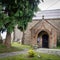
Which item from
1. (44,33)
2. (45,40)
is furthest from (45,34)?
Result: (45,40)

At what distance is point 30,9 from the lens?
26.4 metres

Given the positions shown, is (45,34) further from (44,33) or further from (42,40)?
(42,40)

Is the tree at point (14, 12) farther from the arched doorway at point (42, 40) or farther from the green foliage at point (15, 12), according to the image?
the arched doorway at point (42, 40)

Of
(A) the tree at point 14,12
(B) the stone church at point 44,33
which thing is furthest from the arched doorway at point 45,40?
(A) the tree at point 14,12

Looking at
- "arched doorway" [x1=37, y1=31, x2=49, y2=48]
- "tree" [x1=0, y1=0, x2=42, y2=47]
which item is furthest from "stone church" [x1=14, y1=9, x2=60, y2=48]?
"tree" [x1=0, y1=0, x2=42, y2=47]

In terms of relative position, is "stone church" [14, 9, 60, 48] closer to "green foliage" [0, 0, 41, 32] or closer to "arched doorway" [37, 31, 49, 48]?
"arched doorway" [37, 31, 49, 48]

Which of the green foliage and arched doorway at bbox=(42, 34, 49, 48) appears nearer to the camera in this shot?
the green foliage

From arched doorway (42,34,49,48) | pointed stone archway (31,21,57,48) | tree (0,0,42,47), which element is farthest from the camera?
arched doorway (42,34,49,48)

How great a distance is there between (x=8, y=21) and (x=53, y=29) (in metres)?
11.9

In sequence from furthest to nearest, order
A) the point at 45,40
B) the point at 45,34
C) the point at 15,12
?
the point at 45,40 < the point at 45,34 < the point at 15,12

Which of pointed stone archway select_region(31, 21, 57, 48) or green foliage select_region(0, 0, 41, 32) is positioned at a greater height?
green foliage select_region(0, 0, 41, 32)

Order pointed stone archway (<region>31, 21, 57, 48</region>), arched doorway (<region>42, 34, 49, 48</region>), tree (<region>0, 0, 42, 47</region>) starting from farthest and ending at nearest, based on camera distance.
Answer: arched doorway (<region>42, 34, 49, 48</region>)
pointed stone archway (<region>31, 21, 57, 48</region>)
tree (<region>0, 0, 42, 47</region>)

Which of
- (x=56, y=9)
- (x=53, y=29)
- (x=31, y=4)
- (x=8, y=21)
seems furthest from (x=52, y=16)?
(x=8, y=21)

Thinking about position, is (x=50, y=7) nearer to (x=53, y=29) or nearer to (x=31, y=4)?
(x=53, y=29)
